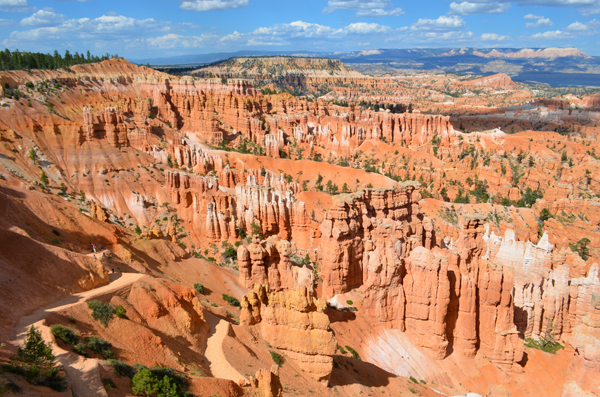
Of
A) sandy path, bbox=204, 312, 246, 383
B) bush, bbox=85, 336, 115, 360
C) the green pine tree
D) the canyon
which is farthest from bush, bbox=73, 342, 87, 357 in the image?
sandy path, bbox=204, 312, 246, 383

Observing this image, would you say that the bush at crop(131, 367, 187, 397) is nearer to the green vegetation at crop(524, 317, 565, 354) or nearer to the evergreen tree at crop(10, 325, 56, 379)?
the evergreen tree at crop(10, 325, 56, 379)

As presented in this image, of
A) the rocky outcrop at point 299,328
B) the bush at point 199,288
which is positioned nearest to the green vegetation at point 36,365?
the rocky outcrop at point 299,328

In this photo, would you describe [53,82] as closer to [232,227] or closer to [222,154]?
[222,154]

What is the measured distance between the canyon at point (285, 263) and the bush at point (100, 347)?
518mm

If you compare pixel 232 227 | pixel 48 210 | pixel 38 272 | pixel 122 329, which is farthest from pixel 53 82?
pixel 122 329

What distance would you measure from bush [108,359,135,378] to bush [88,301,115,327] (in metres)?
3.41

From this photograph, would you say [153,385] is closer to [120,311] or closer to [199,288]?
[120,311]

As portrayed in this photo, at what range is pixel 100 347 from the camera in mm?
14711

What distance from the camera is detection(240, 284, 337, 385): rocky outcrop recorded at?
19.9 meters

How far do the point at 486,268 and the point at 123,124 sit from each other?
186ft

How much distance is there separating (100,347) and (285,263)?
16586mm

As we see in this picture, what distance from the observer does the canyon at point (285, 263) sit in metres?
18.8

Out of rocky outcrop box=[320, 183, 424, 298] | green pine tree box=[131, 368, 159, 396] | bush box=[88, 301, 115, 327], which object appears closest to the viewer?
green pine tree box=[131, 368, 159, 396]

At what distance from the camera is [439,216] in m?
56.2
